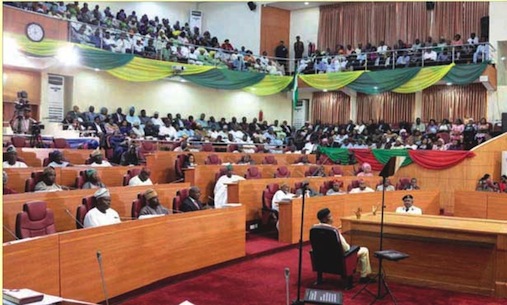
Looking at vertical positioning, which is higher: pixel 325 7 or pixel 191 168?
pixel 325 7

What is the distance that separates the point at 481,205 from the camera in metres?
11.7

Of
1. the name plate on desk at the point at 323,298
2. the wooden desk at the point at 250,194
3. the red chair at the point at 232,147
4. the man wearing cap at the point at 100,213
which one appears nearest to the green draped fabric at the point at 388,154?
the red chair at the point at 232,147

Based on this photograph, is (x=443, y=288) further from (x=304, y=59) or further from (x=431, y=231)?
(x=304, y=59)

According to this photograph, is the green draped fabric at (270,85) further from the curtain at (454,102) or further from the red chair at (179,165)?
the red chair at (179,165)

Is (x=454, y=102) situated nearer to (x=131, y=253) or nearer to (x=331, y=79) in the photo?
(x=331, y=79)

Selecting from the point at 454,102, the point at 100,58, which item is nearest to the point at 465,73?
the point at 454,102

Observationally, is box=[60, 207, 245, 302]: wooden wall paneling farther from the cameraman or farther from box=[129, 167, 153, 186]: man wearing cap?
the cameraman

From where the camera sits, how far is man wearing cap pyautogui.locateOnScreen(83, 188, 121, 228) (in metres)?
5.80

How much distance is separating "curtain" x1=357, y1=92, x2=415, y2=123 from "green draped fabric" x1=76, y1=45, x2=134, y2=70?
31.1 feet

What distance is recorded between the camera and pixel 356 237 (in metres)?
7.03

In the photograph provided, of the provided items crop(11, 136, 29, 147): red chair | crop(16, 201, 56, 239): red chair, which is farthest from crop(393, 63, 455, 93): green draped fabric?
crop(16, 201, 56, 239): red chair

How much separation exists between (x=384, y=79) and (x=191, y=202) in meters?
11.5

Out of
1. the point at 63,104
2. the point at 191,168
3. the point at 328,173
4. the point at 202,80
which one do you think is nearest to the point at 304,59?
the point at 202,80

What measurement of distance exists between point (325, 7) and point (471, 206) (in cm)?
1244
